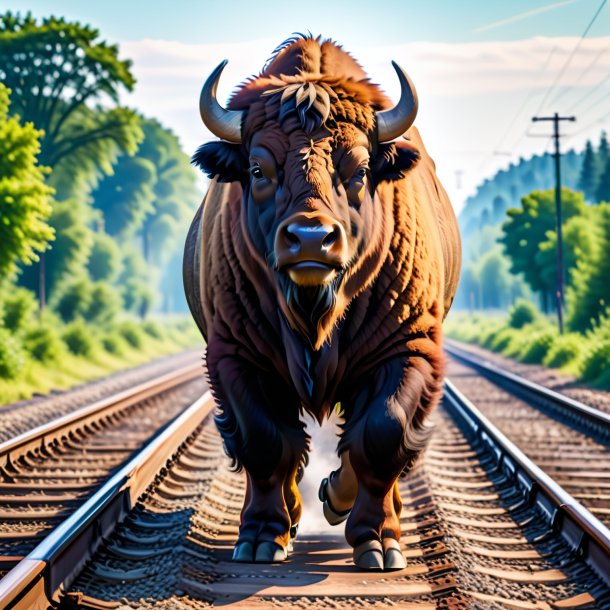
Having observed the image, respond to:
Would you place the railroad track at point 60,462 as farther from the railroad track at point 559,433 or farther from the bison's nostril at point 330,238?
the railroad track at point 559,433

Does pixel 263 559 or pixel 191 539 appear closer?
pixel 263 559

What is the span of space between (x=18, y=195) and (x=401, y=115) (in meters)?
14.0

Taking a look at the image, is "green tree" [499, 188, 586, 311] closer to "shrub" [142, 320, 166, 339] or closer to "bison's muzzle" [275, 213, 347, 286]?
"shrub" [142, 320, 166, 339]

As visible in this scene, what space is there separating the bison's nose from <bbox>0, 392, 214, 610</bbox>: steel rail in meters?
1.83

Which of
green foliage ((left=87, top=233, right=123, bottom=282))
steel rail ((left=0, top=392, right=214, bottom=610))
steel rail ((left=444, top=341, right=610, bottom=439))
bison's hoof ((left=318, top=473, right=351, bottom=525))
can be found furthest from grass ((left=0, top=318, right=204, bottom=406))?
bison's hoof ((left=318, top=473, right=351, bottom=525))

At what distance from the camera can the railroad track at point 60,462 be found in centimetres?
702

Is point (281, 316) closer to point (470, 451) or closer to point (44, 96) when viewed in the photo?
point (470, 451)

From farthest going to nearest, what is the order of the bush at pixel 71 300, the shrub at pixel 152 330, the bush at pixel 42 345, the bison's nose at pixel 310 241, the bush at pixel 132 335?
1. the shrub at pixel 152 330
2. the bush at pixel 132 335
3. the bush at pixel 71 300
4. the bush at pixel 42 345
5. the bison's nose at pixel 310 241

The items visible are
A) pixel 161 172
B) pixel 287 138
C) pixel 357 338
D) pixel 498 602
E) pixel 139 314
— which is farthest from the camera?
pixel 161 172

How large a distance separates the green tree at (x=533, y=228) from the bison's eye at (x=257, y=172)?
1602 inches

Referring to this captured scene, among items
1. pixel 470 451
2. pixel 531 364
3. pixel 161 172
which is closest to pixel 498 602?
pixel 470 451

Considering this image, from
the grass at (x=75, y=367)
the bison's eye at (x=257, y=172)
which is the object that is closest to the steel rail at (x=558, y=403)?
the bison's eye at (x=257, y=172)

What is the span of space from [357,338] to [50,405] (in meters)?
11.5

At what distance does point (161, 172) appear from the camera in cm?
8244
